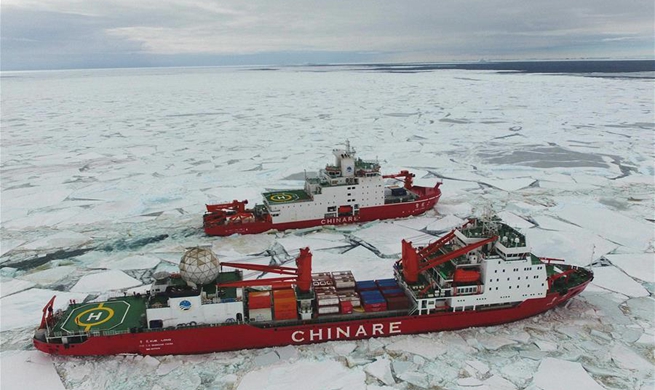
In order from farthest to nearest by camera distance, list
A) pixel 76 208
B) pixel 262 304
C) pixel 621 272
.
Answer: pixel 76 208 → pixel 621 272 → pixel 262 304

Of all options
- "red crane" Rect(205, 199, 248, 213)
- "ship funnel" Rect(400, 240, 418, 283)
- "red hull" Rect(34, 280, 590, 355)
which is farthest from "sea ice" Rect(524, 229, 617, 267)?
"red crane" Rect(205, 199, 248, 213)

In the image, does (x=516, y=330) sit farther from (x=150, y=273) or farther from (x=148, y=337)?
(x=150, y=273)

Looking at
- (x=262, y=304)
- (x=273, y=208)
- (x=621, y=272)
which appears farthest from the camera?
(x=273, y=208)

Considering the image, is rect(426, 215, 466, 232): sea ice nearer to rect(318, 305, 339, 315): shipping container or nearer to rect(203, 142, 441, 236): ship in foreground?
rect(203, 142, 441, 236): ship in foreground

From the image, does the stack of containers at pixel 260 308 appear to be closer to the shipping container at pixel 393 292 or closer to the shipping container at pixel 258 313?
the shipping container at pixel 258 313

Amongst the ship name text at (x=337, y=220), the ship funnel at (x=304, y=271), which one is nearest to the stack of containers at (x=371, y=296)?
the ship funnel at (x=304, y=271)

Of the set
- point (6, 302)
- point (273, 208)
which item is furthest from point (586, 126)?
point (6, 302)

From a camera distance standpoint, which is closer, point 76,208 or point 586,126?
point 76,208
